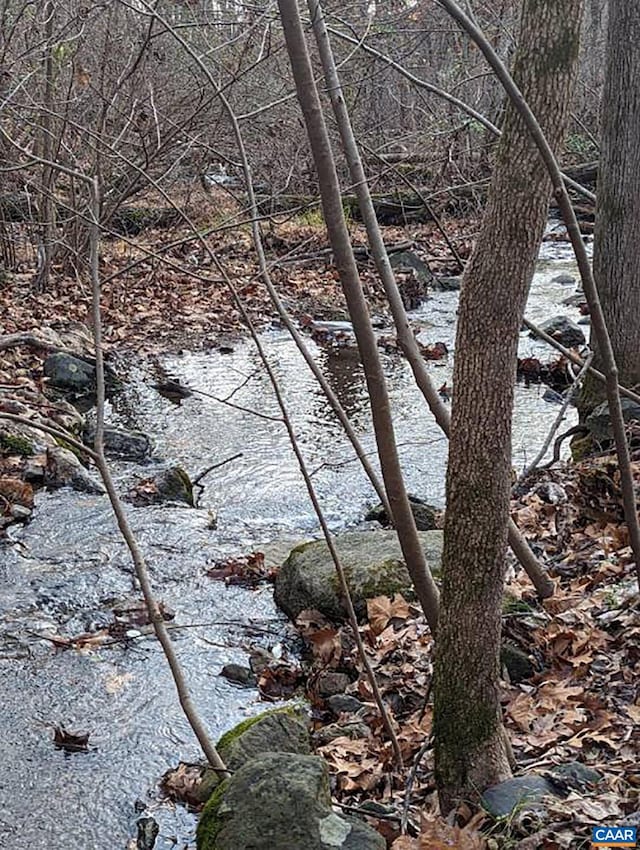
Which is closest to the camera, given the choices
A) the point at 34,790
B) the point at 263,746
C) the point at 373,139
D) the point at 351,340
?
the point at 263,746

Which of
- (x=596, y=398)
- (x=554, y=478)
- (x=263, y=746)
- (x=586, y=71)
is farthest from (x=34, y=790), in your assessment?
(x=586, y=71)

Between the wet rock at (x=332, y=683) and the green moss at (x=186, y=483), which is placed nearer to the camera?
the wet rock at (x=332, y=683)

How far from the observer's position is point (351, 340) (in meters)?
11.8

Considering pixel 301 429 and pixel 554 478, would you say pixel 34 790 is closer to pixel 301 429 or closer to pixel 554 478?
pixel 554 478

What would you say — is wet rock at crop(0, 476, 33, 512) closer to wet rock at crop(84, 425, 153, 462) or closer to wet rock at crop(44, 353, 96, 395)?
wet rock at crop(84, 425, 153, 462)

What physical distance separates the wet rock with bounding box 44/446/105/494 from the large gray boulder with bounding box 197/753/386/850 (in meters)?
4.47

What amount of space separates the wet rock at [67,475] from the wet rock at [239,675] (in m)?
2.76

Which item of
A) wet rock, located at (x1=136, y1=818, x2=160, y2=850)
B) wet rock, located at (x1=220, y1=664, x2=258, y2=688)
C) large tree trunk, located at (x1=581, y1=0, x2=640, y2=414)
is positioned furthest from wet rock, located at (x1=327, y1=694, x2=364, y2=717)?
large tree trunk, located at (x1=581, y1=0, x2=640, y2=414)

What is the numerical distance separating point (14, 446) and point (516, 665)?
4784 millimetres

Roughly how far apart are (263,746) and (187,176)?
430 inches

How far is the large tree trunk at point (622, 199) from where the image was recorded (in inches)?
265

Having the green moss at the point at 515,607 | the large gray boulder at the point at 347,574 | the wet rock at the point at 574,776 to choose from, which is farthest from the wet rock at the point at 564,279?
the wet rock at the point at 574,776

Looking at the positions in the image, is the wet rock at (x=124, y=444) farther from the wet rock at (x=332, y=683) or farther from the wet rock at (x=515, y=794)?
the wet rock at (x=515, y=794)

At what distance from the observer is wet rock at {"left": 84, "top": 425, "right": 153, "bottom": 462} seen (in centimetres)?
778
